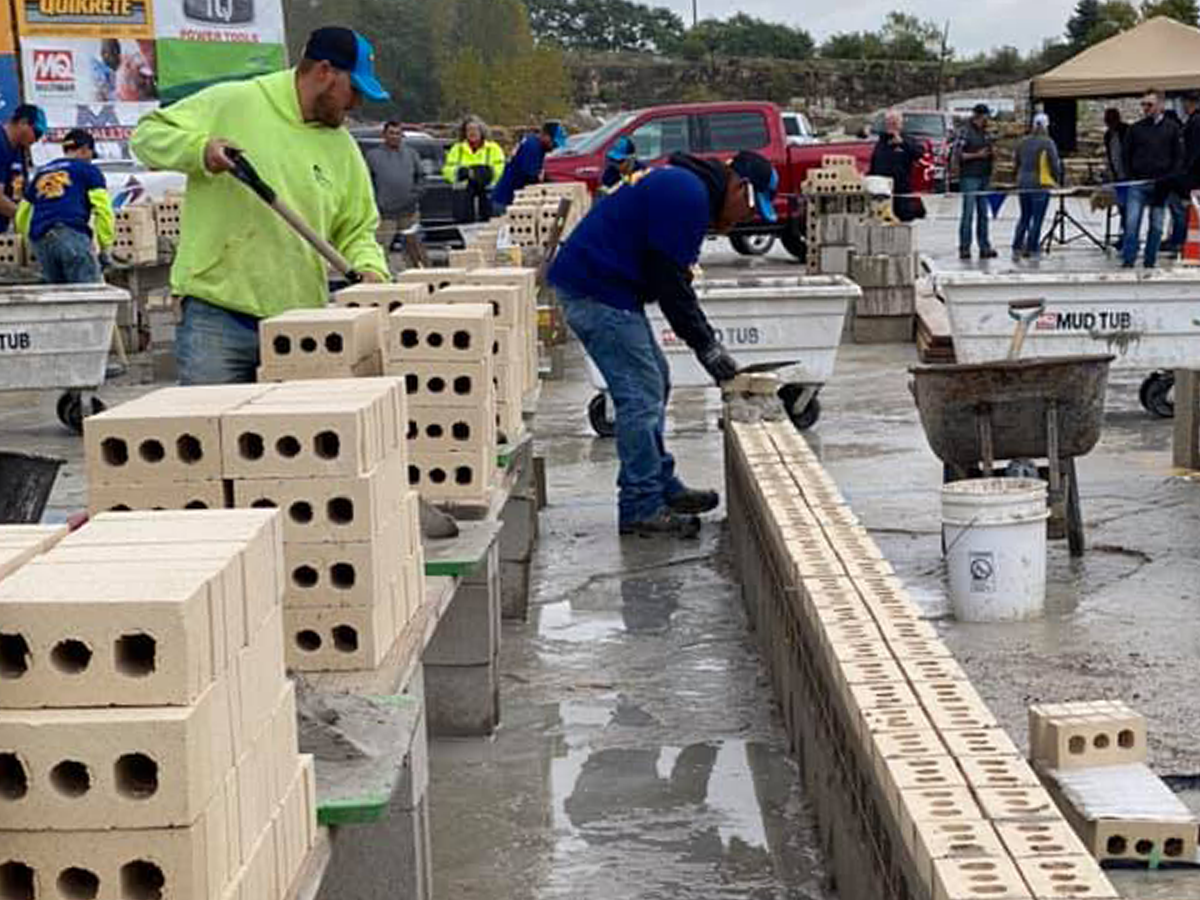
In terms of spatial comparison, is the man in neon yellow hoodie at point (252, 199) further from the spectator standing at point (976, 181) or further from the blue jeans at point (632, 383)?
the spectator standing at point (976, 181)

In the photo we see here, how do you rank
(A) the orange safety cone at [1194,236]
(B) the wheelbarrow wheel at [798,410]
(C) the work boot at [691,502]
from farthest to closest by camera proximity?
(A) the orange safety cone at [1194,236] → (B) the wheelbarrow wheel at [798,410] → (C) the work boot at [691,502]

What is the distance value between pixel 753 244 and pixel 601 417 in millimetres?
16027

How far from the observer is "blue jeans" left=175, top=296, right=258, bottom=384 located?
7059mm

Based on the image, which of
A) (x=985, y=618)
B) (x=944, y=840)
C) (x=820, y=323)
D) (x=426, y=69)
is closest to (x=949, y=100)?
(x=426, y=69)

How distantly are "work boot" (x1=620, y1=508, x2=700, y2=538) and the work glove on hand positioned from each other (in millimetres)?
722

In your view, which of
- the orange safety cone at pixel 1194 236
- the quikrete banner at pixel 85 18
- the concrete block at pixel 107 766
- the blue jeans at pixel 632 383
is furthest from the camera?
the quikrete banner at pixel 85 18

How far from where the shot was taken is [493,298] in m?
8.23

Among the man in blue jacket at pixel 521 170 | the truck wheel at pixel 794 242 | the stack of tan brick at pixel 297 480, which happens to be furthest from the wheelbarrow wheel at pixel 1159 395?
the truck wheel at pixel 794 242

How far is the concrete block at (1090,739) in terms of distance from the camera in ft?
18.0

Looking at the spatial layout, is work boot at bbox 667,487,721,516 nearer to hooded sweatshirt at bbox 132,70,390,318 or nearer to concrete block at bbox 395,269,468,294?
concrete block at bbox 395,269,468,294

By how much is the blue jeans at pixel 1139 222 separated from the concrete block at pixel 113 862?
2125 cm

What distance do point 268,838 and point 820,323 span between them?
9623 millimetres

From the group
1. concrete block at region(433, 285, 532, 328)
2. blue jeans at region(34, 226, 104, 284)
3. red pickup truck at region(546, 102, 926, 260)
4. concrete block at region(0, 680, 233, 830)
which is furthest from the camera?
red pickup truck at region(546, 102, 926, 260)

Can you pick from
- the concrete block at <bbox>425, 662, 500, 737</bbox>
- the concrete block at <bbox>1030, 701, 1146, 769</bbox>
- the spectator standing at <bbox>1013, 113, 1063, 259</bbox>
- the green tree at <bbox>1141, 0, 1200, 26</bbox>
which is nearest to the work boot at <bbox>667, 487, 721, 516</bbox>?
the concrete block at <bbox>425, 662, 500, 737</bbox>
